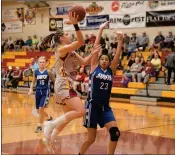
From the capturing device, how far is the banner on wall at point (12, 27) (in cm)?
2453

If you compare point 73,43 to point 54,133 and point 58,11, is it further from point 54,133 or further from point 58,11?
point 58,11

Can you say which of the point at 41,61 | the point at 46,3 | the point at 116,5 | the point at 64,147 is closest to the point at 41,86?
the point at 41,61

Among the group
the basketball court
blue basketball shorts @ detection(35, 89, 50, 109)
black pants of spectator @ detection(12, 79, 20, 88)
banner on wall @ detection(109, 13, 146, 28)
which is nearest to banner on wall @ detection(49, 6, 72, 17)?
the basketball court

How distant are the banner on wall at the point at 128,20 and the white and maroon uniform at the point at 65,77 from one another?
13.5 metres

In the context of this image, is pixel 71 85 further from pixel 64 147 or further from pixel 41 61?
pixel 41 61

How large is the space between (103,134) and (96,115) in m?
2.74

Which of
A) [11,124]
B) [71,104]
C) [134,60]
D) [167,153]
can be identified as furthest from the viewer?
[134,60]

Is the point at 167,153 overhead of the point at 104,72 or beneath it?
beneath

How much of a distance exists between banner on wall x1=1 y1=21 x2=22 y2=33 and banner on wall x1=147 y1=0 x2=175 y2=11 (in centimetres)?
973

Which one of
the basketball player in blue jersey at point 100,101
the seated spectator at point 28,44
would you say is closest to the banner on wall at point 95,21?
the seated spectator at point 28,44

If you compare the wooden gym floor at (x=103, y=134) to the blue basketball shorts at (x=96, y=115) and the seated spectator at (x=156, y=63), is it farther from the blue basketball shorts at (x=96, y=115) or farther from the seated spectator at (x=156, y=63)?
the seated spectator at (x=156, y=63)

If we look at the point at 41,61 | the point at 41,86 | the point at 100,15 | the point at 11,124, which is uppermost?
the point at 100,15

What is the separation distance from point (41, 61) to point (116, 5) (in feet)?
38.3

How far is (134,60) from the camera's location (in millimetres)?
15875
